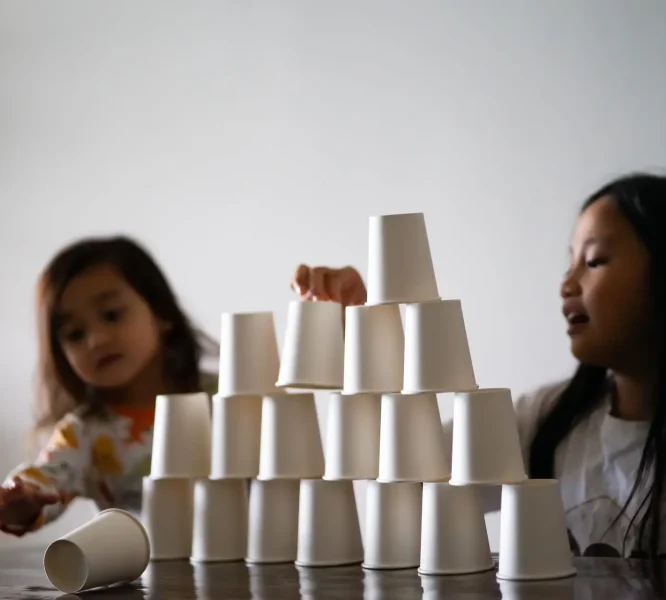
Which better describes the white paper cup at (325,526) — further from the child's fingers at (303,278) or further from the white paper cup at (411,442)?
the child's fingers at (303,278)

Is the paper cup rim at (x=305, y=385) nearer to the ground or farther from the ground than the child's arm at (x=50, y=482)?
farther from the ground

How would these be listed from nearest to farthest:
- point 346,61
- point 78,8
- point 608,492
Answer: point 608,492
point 346,61
point 78,8

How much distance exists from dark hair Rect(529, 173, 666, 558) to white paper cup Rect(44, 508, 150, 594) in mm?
628

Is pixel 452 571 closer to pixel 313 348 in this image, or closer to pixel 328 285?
pixel 313 348

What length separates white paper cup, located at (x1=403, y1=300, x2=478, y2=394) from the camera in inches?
42.8

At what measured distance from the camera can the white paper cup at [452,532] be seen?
1.07 meters

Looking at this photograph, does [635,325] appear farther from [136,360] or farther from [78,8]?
[78,8]

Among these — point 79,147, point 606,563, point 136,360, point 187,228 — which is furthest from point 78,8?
point 606,563

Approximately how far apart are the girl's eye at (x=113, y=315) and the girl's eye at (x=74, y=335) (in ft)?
0.15

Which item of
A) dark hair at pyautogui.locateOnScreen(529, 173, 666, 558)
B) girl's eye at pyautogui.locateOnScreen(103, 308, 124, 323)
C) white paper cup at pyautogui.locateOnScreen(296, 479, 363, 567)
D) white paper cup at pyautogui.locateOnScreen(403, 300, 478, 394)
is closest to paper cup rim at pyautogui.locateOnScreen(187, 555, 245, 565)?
white paper cup at pyautogui.locateOnScreen(296, 479, 363, 567)

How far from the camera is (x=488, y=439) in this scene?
104 centimetres

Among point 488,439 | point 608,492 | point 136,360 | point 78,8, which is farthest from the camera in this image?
point 78,8

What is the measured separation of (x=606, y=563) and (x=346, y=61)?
1.31m

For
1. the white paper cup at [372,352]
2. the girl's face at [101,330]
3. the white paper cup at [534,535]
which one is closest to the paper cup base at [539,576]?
the white paper cup at [534,535]
